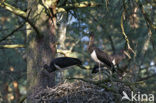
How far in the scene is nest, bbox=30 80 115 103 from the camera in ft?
25.4

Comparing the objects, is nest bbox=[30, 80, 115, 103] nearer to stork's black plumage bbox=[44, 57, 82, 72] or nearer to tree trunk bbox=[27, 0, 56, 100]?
tree trunk bbox=[27, 0, 56, 100]

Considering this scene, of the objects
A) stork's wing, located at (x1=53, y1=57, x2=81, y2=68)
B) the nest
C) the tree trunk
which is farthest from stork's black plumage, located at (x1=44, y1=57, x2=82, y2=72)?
the nest

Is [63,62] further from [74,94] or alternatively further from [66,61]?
[74,94]

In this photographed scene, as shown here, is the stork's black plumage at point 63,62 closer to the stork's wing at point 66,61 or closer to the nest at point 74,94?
the stork's wing at point 66,61

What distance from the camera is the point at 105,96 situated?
777 cm

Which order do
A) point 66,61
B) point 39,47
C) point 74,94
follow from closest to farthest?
1. point 74,94
2. point 39,47
3. point 66,61

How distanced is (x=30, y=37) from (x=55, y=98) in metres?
2.53

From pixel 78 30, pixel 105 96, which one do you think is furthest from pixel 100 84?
pixel 78 30

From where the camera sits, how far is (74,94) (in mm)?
7988

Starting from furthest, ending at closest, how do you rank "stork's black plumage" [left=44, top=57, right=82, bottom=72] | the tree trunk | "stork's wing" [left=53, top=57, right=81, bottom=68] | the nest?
"stork's wing" [left=53, top=57, right=81, bottom=68] < "stork's black plumage" [left=44, top=57, right=82, bottom=72] < the tree trunk < the nest

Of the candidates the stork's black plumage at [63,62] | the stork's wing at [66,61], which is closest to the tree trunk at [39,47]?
the stork's black plumage at [63,62]

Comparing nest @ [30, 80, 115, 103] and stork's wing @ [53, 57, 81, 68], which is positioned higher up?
stork's wing @ [53, 57, 81, 68]

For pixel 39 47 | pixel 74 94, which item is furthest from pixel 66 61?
pixel 74 94

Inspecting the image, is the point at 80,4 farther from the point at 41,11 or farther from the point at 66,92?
the point at 66,92
